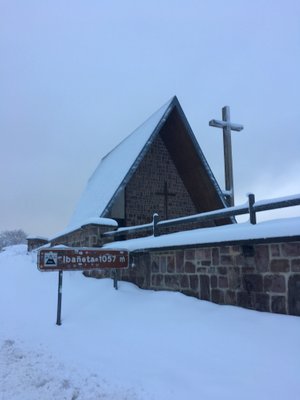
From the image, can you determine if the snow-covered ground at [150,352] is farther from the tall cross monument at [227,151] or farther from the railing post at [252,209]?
the tall cross monument at [227,151]

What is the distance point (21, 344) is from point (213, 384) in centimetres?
304

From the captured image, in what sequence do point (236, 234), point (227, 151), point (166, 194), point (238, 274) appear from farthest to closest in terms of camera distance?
point (227, 151)
point (166, 194)
point (238, 274)
point (236, 234)

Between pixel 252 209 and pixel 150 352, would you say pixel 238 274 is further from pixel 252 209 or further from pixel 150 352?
pixel 150 352

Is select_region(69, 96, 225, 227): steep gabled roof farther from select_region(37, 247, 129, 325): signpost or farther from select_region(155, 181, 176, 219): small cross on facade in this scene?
select_region(37, 247, 129, 325): signpost

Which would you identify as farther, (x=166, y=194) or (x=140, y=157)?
(x=166, y=194)

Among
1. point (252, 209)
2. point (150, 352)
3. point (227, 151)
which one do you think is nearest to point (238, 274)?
point (252, 209)

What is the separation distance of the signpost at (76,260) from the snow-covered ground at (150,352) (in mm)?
699

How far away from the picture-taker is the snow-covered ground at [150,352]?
3859mm

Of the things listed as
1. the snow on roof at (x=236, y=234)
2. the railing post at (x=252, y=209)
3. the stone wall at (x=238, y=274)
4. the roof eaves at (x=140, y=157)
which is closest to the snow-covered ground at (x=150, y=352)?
the stone wall at (x=238, y=274)

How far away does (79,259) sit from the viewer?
23.9 feet

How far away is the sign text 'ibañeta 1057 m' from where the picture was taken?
22.4 ft

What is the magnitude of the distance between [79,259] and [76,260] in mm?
73

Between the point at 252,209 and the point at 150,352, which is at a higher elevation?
the point at 252,209

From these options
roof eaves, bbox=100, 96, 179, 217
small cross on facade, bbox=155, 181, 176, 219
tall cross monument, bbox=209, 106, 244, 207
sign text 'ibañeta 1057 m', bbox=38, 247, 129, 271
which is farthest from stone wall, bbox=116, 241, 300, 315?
tall cross monument, bbox=209, 106, 244, 207
